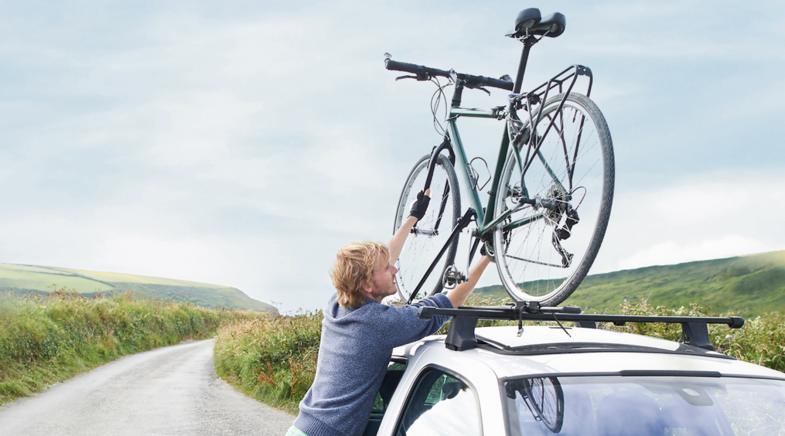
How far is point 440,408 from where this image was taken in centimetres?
356

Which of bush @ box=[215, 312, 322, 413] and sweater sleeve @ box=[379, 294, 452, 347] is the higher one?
sweater sleeve @ box=[379, 294, 452, 347]

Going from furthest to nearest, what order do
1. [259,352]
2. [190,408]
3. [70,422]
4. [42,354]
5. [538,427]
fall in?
[42,354] → [259,352] → [190,408] → [70,422] → [538,427]

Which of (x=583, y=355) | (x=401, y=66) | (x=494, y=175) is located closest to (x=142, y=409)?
(x=401, y=66)

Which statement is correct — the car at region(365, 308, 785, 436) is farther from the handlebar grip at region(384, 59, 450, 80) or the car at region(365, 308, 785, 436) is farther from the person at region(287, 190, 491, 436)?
the handlebar grip at region(384, 59, 450, 80)

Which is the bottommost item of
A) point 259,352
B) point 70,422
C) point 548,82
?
point 70,422

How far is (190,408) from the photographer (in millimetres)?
17281

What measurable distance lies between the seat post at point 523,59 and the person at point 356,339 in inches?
89.4

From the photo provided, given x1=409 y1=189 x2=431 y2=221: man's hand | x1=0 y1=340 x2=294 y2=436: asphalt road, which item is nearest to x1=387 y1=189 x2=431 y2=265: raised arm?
x1=409 y1=189 x2=431 y2=221: man's hand

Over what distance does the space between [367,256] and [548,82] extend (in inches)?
72.7

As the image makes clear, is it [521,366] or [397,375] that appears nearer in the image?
[521,366]

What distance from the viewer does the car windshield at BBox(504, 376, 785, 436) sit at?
3152 millimetres

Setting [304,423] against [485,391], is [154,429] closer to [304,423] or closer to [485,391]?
[304,423]

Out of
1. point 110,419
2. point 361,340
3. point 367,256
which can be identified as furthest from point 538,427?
point 110,419

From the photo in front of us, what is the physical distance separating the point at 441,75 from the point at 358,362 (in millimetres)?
4028
